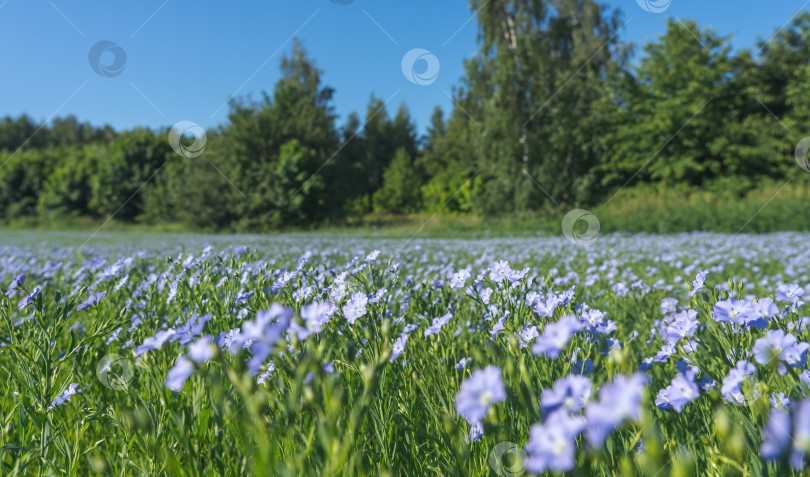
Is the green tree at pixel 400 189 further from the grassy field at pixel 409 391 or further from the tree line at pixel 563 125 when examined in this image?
the grassy field at pixel 409 391

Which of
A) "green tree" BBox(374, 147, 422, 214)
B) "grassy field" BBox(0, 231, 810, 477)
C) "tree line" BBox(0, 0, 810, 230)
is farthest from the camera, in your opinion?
"green tree" BBox(374, 147, 422, 214)

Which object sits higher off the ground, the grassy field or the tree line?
the tree line

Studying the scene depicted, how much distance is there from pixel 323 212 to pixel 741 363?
26.4 meters

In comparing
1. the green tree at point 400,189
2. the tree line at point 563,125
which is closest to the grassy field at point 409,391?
the tree line at point 563,125

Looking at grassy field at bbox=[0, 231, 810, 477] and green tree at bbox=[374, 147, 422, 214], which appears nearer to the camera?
grassy field at bbox=[0, 231, 810, 477]

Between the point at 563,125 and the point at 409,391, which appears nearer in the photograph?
the point at 409,391

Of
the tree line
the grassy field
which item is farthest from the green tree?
the grassy field

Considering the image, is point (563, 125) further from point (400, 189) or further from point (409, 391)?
point (409, 391)

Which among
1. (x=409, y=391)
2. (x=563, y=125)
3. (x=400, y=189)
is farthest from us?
(x=400, y=189)

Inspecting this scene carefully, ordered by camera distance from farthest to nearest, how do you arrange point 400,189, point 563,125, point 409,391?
1. point 400,189
2. point 563,125
3. point 409,391

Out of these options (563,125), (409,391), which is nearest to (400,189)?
(563,125)

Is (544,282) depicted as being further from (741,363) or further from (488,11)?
(488,11)

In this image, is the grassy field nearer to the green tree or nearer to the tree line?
the tree line

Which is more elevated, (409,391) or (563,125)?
(563,125)
